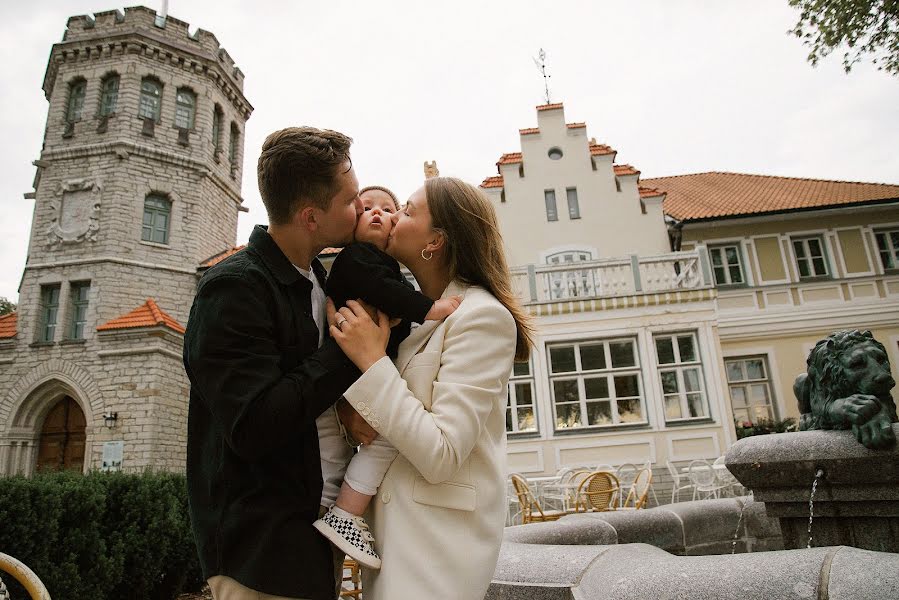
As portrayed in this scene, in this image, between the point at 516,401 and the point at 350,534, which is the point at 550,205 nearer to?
the point at 516,401

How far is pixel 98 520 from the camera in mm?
5418

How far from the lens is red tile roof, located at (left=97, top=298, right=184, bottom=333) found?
59.0ft

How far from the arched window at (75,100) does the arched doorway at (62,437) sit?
1037cm

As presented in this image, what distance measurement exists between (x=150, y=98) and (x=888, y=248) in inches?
990

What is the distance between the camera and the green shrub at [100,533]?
15.0 feet

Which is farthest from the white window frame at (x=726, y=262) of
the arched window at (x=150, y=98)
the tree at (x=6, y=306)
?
the tree at (x=6, y=306)

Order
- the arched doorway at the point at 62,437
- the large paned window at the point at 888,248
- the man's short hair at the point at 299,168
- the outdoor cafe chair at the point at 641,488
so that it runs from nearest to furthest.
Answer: the man's short hair at the point at 299,168, the outdoor cafe chair at the point at 641,488, the large paned window at the point at 888,248, the arched doorway at the point at 62,437

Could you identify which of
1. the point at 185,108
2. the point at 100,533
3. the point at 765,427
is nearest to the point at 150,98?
the point at 185,108

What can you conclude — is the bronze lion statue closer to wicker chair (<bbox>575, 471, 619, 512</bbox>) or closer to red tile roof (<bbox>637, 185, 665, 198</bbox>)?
wicker chair (<bbox>575, 471, 619, 512</bbox>)

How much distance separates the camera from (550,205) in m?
18.0

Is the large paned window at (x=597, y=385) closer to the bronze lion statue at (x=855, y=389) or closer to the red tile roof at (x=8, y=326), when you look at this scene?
the bronze lion statue at (x=855, y=389)

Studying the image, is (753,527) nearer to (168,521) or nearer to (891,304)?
(168,521)

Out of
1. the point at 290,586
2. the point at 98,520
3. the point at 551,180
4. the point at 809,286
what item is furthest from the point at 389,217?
the point at 809,286

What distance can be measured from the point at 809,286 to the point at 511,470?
10658 mm
